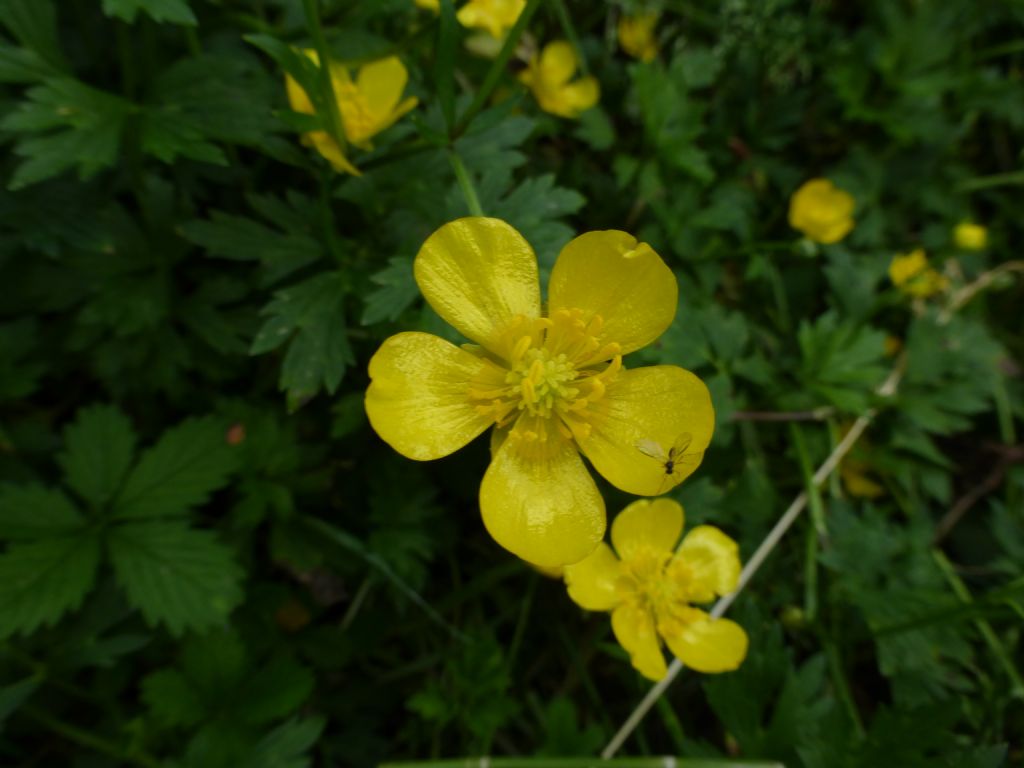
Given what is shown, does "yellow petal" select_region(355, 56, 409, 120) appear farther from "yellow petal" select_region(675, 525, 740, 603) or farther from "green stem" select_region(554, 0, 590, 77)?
"yellow petal" select_region(675, 525, 740, 603)

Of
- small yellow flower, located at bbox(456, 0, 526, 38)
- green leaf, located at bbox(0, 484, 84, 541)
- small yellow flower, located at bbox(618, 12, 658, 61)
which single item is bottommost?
green leaf, located at bbox(0, 484, 84, 541)

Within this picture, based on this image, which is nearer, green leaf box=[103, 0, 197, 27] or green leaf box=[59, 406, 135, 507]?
green leaf box=[103, 0, 197, 27]

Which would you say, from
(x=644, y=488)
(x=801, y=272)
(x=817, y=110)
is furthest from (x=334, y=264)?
(x=817, y=110)

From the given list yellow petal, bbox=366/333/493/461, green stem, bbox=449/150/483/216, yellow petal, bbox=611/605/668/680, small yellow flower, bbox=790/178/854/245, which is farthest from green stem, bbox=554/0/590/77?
yellow petal, bbox=611/605/668/680

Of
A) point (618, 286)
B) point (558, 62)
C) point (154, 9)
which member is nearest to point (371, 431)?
point (618, 286)

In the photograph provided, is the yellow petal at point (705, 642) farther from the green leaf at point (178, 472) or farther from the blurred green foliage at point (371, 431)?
the green leaf at point (178, 472)

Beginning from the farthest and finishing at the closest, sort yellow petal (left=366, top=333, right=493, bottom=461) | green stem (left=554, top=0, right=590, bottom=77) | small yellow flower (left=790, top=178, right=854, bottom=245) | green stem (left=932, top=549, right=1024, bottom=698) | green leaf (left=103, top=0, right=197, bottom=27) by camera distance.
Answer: small yellow flower (left=790, top=178, right=854, bottom=245)
green stem (left=554, top=0, right=590, bottom=77)
green stem (left=932, top=549, right=1024, bottom=698)
green leaf (left=103, top=0, right=197, bottom=27)
yellow petal (left=366, top=333, right=493, bottom=461)
